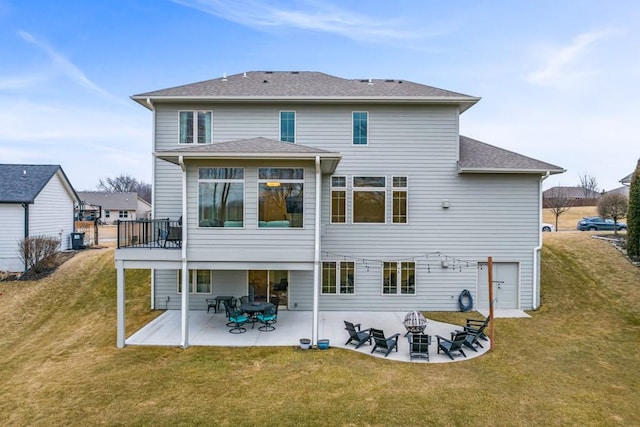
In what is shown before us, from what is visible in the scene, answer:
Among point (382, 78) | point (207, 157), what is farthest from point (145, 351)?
point (382, 78)

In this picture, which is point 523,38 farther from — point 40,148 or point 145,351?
point 40,148

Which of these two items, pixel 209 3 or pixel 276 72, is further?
pixel 209 3

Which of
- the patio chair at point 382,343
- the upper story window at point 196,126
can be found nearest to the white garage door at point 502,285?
the patio chair at point 382,343

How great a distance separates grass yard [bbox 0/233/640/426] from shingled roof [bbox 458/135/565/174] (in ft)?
16.2

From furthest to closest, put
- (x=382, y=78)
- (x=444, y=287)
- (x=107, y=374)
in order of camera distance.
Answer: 1. (x=382, y=78)
2. (x=444, y=287)
3. (x=107, y=374)

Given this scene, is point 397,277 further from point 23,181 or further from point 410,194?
point 23,181

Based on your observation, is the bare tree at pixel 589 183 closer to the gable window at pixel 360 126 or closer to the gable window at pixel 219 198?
the gable window at pixel 360 126

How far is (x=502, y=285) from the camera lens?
11.6 m

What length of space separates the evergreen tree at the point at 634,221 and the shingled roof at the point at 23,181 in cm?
2555

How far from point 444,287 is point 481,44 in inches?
573

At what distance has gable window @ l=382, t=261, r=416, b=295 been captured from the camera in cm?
1137

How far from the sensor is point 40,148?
4231 centimetres

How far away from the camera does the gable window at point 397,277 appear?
11367 mm

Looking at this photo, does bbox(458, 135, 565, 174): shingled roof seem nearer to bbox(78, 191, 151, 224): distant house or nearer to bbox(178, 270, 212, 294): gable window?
bbox(178, 270, 212, 294): gable window
